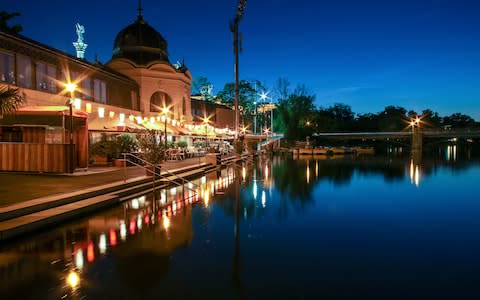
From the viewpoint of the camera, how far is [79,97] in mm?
22875

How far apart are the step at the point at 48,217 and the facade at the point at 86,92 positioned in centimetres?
544

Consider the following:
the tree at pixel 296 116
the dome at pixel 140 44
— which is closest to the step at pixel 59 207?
the dome at pixel 140 44

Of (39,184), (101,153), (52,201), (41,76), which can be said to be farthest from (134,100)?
(52,201)

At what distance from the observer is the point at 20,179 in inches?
536

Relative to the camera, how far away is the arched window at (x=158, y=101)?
32938 millimetres

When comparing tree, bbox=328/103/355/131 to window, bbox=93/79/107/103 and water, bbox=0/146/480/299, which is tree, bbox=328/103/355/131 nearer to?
window, bbox=93/79/107/103

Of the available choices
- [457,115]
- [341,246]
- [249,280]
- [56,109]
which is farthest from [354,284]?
[457,115]

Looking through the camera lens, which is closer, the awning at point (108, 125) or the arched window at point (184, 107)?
the awning at point (108, 125)

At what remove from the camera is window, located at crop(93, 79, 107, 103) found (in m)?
24.9

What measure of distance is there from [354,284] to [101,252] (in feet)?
14.0

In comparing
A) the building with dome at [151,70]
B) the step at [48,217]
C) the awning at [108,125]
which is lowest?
the step at [48,217]

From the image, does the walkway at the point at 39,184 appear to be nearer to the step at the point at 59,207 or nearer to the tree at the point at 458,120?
the step at the point at 59,207

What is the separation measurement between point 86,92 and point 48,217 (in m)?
17.0

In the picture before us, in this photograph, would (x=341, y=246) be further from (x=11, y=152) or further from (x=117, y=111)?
(x=117, y=111)
